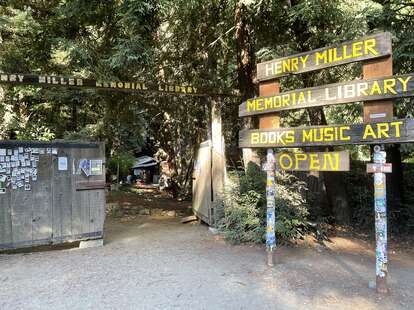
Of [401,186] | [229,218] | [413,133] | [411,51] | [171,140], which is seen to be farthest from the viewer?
[171,140]

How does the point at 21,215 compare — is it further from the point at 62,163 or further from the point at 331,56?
the point at 331,56

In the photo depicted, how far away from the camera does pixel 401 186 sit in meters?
9.18

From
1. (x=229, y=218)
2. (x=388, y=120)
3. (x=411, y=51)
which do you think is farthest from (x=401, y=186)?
(x=388, y=120)

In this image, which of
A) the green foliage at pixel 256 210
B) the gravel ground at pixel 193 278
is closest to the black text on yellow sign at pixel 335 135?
the green foliage at pixel 256 210

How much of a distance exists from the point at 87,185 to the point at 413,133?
17.8 feet

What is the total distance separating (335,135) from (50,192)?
4.98 meters

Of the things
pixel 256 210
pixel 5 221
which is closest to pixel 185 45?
pixel 256 210

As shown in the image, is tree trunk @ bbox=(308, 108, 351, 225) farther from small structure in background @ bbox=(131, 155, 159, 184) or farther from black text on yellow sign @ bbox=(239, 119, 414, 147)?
small structure in background @ bbox=(131, 155, 159, 184)

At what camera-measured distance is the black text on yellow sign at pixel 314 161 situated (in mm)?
4415

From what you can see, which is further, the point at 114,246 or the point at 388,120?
the point at 114,246

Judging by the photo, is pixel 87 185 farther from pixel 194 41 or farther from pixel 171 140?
pixel 171 140

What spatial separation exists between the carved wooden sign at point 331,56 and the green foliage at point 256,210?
8.16 ft

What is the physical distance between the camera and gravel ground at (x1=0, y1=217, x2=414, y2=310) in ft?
12.4

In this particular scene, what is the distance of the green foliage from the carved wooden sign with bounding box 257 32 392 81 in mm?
2487
